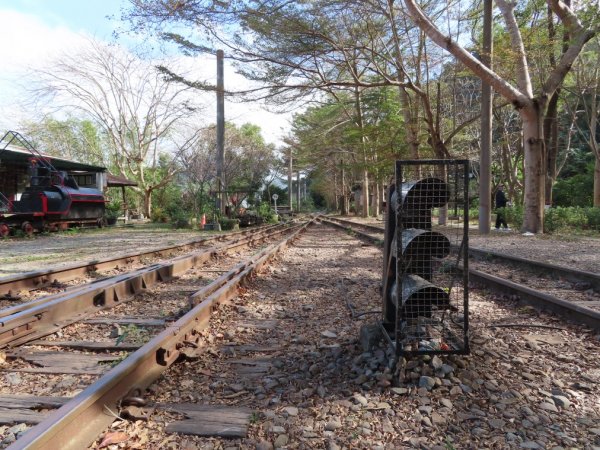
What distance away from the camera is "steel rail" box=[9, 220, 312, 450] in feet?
6.51

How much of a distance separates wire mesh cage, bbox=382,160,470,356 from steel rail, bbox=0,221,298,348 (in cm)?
307

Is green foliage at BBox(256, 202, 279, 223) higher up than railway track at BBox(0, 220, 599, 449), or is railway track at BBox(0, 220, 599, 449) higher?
green foliage at BBox(256, 202, 279, 223)

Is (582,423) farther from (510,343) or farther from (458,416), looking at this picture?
(510,343)

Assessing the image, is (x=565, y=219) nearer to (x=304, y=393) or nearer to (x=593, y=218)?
(x=593, y=218)

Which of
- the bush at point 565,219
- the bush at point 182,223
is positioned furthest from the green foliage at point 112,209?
the bush at point 565,219

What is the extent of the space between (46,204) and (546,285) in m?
15.8

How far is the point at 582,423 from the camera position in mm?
2438

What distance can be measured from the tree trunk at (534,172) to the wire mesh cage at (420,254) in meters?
12.5

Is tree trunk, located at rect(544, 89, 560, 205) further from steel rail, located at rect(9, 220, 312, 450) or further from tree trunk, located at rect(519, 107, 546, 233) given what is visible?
steel rail, located at rect(9, 220, 312, 450)

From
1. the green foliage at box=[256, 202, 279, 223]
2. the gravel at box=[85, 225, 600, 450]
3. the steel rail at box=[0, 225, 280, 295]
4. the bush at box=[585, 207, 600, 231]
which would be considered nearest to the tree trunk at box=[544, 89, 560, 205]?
the bush at box=[585, 207, 600, 231]

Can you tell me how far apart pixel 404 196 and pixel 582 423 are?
1630 millimetres

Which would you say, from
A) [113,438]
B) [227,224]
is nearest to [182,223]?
[227,224]

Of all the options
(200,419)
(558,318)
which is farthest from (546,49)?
(200,419)

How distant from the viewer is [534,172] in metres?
14.2
